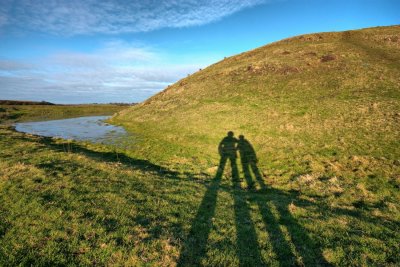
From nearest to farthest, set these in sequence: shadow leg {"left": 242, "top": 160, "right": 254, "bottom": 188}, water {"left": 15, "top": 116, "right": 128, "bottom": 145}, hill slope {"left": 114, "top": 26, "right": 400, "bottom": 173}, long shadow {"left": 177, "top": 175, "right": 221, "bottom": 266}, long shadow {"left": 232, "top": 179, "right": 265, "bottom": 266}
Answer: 1. long shadow {"left": 177, "top": 175, "right": 221, "bottom": 266}
2. long shadow {"left": 232, "top": 179, "right": 265, "bottom": 266}
3. shadow leg {"left": 242, "top": 160, "right": 254, "bottom": 188}
4. hill slope {"left": 114, "top": 26, "right": 400, "bottom": 173}
5. water {"left": 15, "top": 116, "right": 128, "bottom": 145}

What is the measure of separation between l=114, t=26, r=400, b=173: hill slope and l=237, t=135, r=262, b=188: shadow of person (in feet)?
2.45

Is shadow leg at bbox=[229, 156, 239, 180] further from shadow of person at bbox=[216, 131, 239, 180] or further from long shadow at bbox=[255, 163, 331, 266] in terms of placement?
long shadow at bbox=[255, 163, 331, 266]

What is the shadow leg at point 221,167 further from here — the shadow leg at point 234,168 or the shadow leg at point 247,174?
the shadow leg at point 247,174

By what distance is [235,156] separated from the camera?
24828 millimetres

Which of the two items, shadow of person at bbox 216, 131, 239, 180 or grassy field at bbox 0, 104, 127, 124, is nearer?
shadow of person at bbox 216, 131, 239, 180

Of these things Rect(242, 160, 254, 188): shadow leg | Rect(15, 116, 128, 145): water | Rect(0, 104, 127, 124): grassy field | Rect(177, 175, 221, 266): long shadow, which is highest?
Rect(0, 104, 127, 124): grassy field

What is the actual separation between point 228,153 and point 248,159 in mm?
2663

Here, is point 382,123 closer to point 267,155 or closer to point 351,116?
point 351,116

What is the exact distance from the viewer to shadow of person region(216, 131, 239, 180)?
2086 centimetres

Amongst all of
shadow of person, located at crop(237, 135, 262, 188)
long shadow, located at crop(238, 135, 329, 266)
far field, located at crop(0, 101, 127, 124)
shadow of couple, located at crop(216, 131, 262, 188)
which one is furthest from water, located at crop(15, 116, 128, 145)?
far field, located at crop(0, 101, 127, 124)

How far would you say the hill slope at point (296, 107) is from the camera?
2422cm

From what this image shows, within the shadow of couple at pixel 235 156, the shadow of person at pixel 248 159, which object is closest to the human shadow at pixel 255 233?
the shadow of person at pixel 248 159

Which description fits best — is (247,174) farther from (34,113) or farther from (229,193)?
(34,113)

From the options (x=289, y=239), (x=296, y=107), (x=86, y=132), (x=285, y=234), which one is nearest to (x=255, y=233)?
A: (x=285, y=234)
